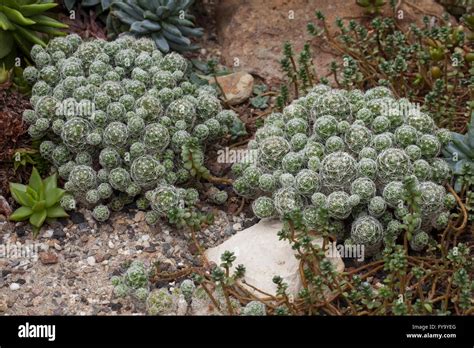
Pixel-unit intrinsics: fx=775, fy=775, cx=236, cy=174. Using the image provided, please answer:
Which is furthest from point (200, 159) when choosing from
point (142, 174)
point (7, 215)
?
point (7, 215)

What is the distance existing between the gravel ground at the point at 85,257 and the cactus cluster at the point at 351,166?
20.1 inches

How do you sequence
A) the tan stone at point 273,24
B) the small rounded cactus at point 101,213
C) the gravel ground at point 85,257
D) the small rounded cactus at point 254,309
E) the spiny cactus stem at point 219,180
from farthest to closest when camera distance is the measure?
the tan stone at point 273,24 < the spiny cactus stem at point 219,180 < the small rounded cactus at point 101,213 < the gravel ground at point 85,257 < the small rounded cactus at point 254,309

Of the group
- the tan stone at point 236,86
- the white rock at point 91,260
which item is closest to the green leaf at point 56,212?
the white rock at point 91,260

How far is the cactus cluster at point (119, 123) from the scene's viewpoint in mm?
4949

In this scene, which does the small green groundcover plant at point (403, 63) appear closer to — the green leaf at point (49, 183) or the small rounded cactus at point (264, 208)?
the small rounded cactus at point (264, 208)

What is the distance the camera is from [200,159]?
16.6 ft

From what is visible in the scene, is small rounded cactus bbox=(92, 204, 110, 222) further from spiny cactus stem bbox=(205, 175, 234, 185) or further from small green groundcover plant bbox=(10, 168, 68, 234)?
spiny cactus stem bbox=(205, 175, 234, 185)

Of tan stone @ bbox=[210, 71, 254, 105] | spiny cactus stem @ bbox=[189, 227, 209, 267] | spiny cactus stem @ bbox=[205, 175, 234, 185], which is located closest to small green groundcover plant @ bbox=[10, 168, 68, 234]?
spiny cactus stem @ bbox=[189, 227, 209, 267]

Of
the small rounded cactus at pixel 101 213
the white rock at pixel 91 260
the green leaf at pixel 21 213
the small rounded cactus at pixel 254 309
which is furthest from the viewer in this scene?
the small rounded cactus at pixel 101 213

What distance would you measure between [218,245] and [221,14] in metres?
2.58

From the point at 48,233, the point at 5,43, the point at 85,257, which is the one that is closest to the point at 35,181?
the point at 48,233

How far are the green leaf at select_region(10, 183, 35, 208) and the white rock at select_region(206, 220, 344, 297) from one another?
1154mm

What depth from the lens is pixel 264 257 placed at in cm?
459

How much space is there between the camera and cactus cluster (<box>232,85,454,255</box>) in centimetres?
457
